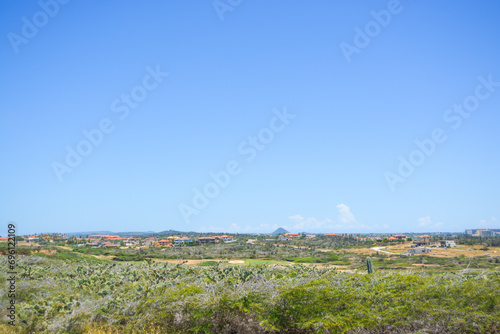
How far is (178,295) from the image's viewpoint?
320 inches

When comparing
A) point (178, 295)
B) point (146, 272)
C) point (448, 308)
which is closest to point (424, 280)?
point (448, 308)

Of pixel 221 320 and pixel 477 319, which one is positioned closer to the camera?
pixel 477 319

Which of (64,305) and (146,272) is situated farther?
(146,272)

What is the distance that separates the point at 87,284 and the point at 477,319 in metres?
10.7

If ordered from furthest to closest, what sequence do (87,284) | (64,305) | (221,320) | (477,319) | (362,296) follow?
(87,284) < (64,305) < (221,320) < (362,296) < (477,319)

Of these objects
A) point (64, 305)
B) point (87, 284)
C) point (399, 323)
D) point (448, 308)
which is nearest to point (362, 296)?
point (399, 323)

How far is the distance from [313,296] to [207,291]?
2517mm

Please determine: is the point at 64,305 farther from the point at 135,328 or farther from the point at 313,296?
the point at 313,296

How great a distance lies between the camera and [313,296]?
750 cm

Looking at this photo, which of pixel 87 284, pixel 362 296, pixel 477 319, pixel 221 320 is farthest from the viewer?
pixel 87 284

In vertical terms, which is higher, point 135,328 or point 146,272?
point 146,272

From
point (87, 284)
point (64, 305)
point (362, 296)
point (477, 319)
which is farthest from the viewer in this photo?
point (87, 284)

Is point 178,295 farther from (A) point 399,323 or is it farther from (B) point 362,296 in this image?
(A) point 399,323

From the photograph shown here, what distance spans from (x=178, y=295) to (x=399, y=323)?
4.79 m
